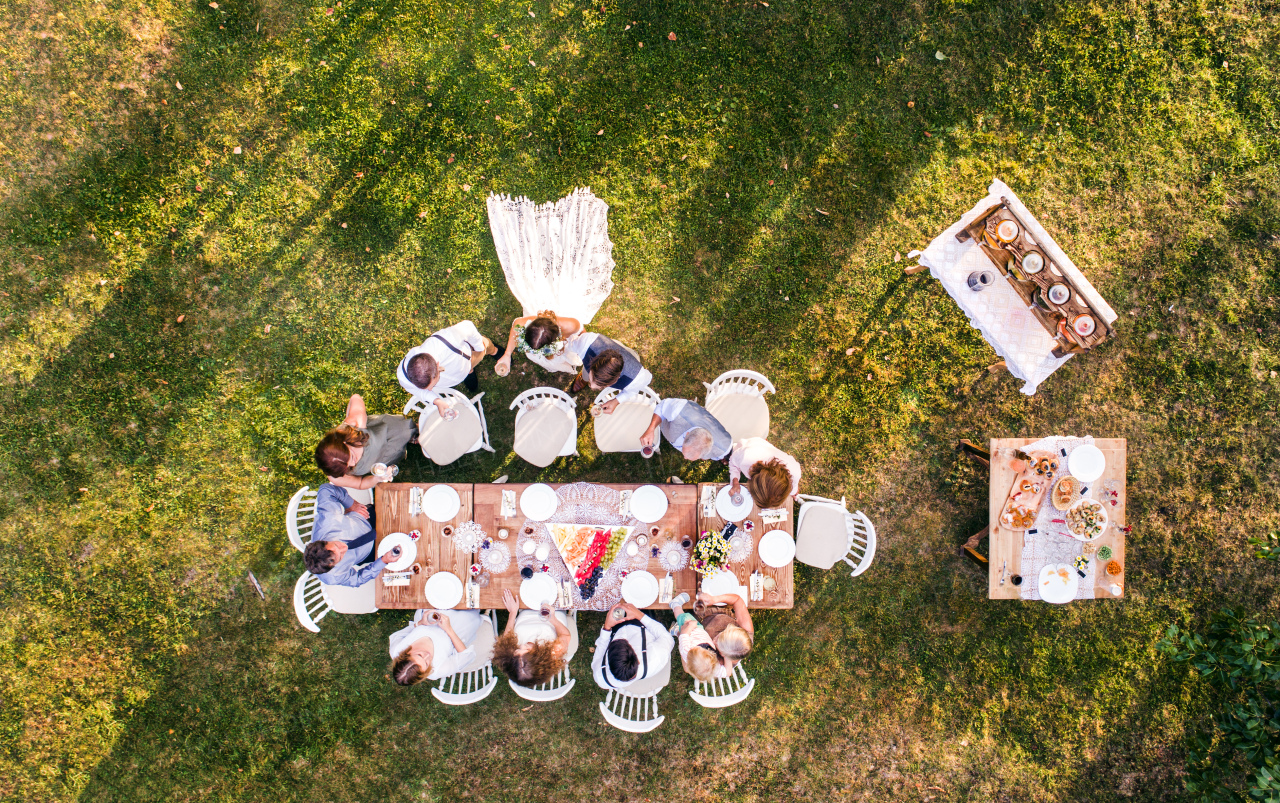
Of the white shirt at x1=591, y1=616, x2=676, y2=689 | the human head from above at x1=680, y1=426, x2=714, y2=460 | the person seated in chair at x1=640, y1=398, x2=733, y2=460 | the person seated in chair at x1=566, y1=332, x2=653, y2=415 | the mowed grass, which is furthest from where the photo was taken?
the mowed grass

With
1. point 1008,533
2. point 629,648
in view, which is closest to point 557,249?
point 629,648

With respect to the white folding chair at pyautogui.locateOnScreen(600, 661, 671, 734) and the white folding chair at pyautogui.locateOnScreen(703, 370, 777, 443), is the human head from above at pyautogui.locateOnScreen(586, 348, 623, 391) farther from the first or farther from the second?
the white folding chair at pyautogui.locateOnScreen(600, 661, 671, 734)

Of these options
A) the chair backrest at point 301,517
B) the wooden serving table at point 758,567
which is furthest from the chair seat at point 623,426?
the chair backrest at point 301,517

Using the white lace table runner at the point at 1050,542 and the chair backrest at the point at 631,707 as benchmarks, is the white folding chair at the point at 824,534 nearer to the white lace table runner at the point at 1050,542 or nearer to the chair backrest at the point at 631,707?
the white lace table runner at the point at 1050,542

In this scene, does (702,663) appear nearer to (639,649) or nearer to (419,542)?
(639,649)

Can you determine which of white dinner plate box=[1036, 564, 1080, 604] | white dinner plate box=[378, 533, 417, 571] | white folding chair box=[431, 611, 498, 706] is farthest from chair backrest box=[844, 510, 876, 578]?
white dinner plate box=[378, 533, 417, 571]
